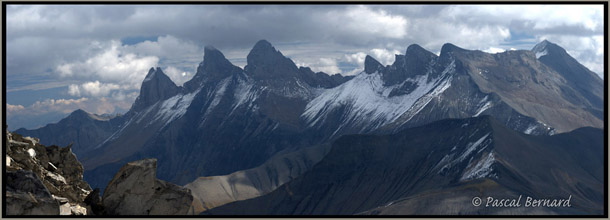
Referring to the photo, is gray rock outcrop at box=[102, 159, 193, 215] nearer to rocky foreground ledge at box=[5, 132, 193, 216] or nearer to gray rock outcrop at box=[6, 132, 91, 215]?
rocky foreground ledge at box=[5, 132, 193, 216]

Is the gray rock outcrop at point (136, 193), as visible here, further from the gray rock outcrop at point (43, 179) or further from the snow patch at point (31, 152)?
the snow patch at point (31, 152)

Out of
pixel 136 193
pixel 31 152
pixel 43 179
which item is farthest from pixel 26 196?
pixel 31 152

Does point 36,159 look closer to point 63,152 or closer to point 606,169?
point 63,152

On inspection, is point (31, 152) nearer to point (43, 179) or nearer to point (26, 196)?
point (43, 179)

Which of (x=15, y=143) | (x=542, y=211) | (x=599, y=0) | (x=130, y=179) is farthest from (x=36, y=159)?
(x=542, y=211)

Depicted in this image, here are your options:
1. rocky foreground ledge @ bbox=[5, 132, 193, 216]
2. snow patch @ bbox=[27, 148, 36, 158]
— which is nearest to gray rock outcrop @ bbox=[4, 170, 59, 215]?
rocky foreground ledge @ bbox=[5, 132, 193, 216]

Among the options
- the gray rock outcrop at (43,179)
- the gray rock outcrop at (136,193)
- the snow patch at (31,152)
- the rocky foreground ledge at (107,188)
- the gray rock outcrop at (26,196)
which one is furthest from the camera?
the snow patch at (31,152)

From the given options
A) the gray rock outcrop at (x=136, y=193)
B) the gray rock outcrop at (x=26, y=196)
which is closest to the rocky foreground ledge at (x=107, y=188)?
the gray rock outcrop at (x=136, y=193)

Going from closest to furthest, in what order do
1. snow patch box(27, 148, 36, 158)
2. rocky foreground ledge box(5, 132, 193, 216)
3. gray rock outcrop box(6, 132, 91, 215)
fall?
gray rock outcrop box(6, 132, 91, 215) < rocky foreground ledge box(5, 132, 193, 216) < snow patch box(27, 148, 36, 158)

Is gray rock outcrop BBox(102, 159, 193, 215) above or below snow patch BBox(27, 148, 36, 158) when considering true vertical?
below
